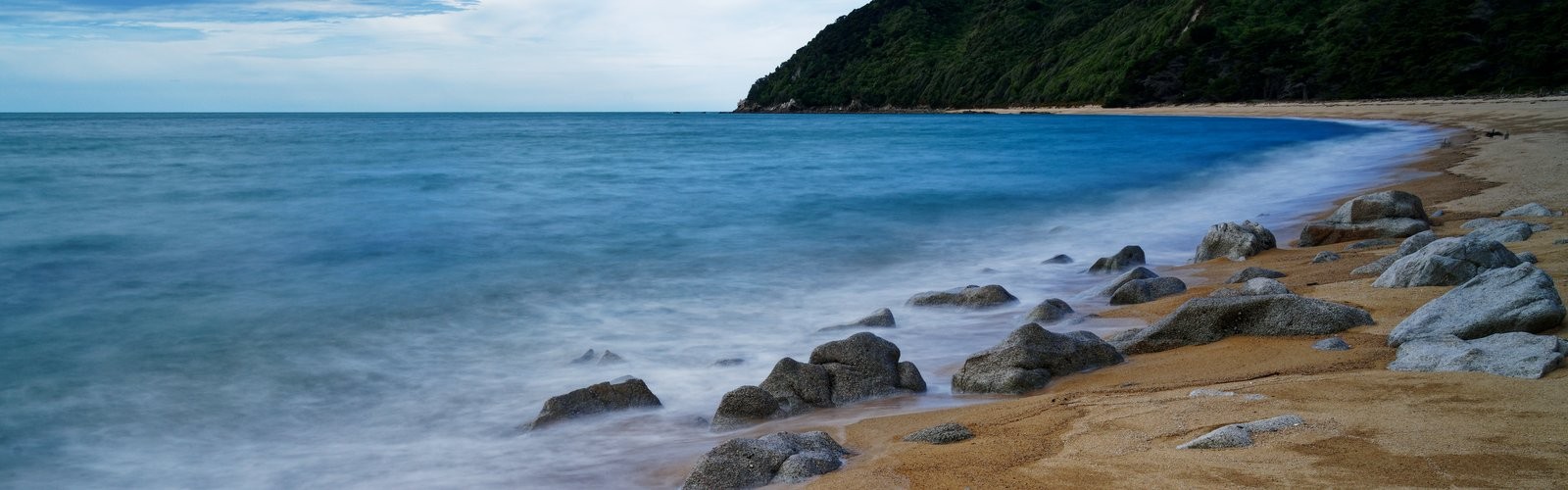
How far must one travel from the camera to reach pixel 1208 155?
1193 inches

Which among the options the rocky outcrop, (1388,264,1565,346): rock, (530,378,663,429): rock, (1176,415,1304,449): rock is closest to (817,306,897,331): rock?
the rocky outcrop

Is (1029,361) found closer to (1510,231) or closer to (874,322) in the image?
(874,322)

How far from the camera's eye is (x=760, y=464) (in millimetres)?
4398

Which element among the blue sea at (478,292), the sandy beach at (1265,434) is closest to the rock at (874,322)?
the blue sea at (478,292)

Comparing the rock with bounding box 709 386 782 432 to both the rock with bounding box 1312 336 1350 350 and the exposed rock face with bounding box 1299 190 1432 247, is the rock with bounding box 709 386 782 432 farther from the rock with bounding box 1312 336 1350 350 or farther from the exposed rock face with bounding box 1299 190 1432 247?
the exposed rock face with bounding box 1299 190 1432 247

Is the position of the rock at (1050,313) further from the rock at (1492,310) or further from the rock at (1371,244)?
the rock at (1371,244)

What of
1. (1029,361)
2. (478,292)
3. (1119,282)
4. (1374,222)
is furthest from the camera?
(478,292)

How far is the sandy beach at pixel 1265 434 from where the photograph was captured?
3.39 m

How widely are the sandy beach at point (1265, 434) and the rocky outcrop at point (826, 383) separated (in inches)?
19.0

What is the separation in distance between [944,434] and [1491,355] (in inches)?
92.7

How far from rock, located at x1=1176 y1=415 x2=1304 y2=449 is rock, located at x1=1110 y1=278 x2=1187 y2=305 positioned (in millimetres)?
4093

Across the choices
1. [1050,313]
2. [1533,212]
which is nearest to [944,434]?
[1050,313]

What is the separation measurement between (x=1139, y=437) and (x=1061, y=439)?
13.7 inches

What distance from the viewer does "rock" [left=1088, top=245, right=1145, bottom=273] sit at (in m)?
10.1
